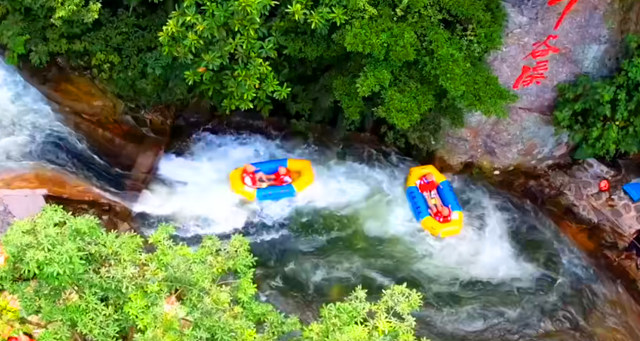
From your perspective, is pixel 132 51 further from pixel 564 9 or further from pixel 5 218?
pixel 564 9

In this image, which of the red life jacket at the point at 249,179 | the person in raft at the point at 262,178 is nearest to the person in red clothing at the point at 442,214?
the person in raft at the point at 262,178

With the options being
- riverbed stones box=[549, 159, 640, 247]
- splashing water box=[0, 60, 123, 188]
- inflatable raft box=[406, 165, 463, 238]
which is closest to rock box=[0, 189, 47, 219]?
splashing water box=[0, 60, 123, 188]

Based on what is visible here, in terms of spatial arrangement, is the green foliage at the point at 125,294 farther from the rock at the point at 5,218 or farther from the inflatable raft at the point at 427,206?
the inflatable raft at the point at 427,206

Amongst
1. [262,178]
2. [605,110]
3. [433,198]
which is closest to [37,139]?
[262,178]

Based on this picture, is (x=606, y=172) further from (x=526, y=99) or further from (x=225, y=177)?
(x=225, y=177)

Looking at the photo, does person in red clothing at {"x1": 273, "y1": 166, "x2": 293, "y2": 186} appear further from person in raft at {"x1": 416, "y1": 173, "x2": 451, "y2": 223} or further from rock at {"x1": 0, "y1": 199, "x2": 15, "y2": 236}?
rock at {"x1": 0, "y1": 199, "x2": 15, "y2": 236}

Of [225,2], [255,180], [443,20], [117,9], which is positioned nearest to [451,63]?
[443,20]
